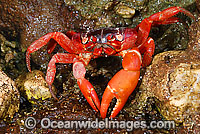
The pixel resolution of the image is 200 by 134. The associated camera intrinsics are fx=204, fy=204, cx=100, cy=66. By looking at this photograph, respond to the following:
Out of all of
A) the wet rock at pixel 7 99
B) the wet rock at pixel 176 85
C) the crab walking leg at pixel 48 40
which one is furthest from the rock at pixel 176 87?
the wet rock at pixel 7 99

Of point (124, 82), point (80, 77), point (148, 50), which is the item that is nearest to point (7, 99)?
point (80, 77)

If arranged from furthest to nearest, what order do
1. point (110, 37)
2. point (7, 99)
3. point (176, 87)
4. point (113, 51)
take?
1. point (113, 51)
2. point (110, 37)
3. point (7, 99)
4. point (176, 87)

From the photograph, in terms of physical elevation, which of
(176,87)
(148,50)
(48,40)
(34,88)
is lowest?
(34,88)

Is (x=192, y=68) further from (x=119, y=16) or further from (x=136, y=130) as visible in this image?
(x=119, y=16)

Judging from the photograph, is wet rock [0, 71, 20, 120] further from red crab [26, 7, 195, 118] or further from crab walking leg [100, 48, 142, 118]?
crab walking leg [100, 48, 142, 118]

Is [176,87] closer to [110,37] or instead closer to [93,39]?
[110,37]

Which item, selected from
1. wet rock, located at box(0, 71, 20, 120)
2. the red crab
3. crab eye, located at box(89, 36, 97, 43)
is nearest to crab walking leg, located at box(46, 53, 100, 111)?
the red crab

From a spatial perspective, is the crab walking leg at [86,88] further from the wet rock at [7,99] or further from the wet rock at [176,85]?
the wet rock at [7,99]

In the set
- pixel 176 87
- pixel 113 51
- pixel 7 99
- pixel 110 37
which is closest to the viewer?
pixel 176 87
